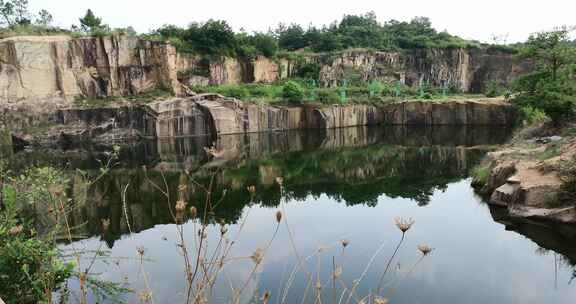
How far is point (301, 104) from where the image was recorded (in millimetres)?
34812

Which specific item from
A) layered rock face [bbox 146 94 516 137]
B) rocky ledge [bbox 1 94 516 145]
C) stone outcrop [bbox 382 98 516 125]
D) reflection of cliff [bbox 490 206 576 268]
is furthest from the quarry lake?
stone outcrop [bbox 382 98 516 125]

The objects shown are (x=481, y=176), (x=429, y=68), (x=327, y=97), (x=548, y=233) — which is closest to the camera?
(x=548, y=233)

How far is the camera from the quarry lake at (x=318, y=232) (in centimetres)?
614

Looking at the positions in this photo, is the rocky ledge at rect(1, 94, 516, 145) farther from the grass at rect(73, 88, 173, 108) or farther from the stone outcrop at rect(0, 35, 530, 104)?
the stone outcrop at rect(0, 35, 530, 104)

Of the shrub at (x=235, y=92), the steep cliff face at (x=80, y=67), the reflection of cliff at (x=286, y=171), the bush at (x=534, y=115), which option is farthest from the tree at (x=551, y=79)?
the steep cliff face at (x=80, y=67)

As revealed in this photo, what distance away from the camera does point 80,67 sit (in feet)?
105

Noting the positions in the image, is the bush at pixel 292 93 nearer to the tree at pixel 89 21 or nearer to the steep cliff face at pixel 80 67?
the steep cliff face at pixel 80 67

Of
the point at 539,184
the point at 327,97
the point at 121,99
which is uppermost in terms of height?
the point at 121,99

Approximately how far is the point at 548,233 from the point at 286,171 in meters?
10.0

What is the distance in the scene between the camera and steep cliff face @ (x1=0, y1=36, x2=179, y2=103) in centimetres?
2961

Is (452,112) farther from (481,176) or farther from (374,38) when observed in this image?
(481,176)

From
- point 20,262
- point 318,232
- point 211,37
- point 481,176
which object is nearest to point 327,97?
point 211,37

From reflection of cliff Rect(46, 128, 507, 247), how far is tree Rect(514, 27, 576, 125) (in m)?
3.25

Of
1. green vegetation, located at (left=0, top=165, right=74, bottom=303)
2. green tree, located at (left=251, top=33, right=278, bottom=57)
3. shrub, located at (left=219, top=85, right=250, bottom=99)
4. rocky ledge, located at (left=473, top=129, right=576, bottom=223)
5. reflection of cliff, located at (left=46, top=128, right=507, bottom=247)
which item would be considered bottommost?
reflection of cliff, located at (left=46, top=128, right=507, bottom=247)
